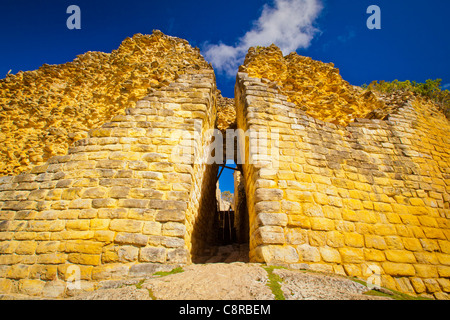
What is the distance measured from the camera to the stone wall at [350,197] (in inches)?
126

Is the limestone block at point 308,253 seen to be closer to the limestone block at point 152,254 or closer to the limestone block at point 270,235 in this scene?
the limestone block at point 270,235

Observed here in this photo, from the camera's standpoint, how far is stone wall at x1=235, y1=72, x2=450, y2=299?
319 centimetres

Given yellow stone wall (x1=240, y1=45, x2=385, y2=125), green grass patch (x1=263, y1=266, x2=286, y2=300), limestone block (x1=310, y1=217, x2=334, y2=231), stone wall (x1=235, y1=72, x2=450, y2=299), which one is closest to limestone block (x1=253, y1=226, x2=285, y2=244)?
stone wall (x1=235, y1=72, x2=450, y2=299)

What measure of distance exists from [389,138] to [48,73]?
12714 mm

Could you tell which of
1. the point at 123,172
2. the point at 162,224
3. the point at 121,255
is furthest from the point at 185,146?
the point at 121,255

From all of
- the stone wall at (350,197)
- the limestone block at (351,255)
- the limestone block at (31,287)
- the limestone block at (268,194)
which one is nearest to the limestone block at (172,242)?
the stone wall at (350,197)

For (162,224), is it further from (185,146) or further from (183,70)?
(183,70)

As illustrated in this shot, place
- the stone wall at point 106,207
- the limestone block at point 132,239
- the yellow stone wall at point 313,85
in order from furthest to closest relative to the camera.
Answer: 1. the yellow stone wall at point 313,85
2. the limestone block at point 132,239
3. the stone wall at point 106,207

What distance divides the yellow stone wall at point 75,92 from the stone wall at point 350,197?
3.45 meters

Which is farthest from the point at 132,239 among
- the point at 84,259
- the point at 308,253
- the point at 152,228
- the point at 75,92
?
the point at 75,92

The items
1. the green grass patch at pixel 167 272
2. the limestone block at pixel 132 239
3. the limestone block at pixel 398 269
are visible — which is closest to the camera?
the green grass patch at pixel 167 272

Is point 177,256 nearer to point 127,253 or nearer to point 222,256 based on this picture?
point 127,253

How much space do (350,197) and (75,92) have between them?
33.6 ft

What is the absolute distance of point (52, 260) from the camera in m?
2.82
